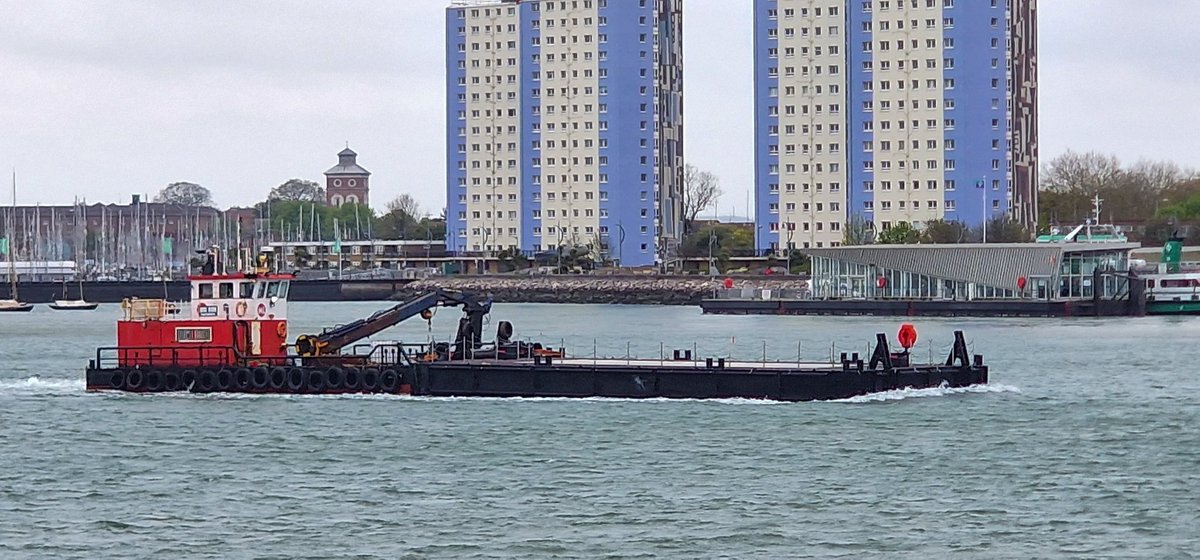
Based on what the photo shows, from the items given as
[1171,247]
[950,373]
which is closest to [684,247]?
[1171,247]

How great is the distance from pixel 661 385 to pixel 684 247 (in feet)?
465

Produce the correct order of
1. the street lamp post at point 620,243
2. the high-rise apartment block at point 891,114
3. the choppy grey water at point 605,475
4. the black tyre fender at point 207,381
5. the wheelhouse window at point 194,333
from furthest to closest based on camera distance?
1. the street lamp post at point 620,243
2. the high-rise apartment block at point 891,114
3. the wheelhouse window at point 194,333
4. the black tyre fender at point 207,381
5. the choppy grey water at point 605,475

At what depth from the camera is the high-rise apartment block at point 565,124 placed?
597 feet

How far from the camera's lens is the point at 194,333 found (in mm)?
52438

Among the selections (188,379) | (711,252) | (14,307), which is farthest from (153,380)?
(711,252)

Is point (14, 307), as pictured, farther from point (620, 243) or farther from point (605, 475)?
point (605, 475)

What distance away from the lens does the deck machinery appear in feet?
163

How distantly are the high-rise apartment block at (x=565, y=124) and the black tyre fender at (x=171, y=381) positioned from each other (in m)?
131

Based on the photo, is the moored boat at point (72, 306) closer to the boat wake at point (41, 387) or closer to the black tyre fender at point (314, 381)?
the boat wake at point (41, 387)

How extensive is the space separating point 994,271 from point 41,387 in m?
70.7

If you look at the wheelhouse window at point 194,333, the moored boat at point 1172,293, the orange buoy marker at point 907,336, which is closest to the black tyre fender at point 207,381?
the wheelhouse window at point 194,333

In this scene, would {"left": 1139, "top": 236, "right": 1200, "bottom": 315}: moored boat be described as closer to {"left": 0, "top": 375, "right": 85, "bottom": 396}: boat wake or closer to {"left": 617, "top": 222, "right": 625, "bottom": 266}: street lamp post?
{"left": 0, "top": 375, "right": 85, "bottom": 396}: boat wake

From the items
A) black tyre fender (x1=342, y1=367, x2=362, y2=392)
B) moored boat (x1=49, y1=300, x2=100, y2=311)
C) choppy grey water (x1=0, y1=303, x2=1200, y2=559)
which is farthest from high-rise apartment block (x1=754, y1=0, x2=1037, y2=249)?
black tyre fender (x1=342, y1=367, x2=362, y2=392)

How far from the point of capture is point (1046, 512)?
1329 inches
